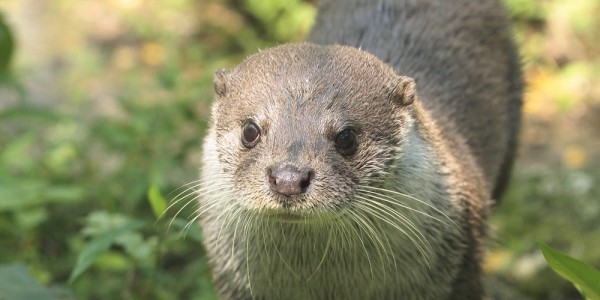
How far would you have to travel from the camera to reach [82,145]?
4.59 m

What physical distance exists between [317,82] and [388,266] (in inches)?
22.9

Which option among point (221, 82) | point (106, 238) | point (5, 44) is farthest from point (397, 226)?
point (5, 44)

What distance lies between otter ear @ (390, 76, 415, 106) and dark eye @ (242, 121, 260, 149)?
0.41 metres

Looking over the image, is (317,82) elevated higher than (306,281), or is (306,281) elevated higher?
(317,82)

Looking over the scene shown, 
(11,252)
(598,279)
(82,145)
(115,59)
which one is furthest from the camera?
(115,59)

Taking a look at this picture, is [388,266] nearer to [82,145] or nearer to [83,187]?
[83,187]

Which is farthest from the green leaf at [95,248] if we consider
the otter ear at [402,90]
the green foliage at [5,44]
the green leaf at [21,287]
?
the green foliage at [5,44]

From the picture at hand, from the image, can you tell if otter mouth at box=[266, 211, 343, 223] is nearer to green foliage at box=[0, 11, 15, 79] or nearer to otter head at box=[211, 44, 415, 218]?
otter head at box=[211, 44, 415, 218]

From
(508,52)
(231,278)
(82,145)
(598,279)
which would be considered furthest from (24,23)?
(598,279)

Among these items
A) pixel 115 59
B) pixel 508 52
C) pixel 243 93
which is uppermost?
pixel 115 59

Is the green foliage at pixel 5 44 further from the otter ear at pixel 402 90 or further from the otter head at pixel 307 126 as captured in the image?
the otter ear at pixel 402 90

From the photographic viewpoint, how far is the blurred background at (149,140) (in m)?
3.58

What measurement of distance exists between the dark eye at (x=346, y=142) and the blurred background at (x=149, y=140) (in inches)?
24.1

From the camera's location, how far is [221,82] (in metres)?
2.69
